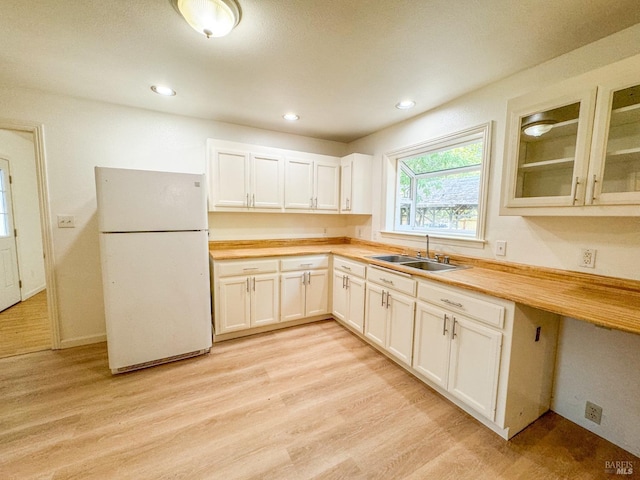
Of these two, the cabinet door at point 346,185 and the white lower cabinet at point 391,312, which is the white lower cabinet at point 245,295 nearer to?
the white lower cabinet at point 391,312

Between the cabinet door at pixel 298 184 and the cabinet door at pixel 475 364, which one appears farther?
the cabinet door at pixel 298 184

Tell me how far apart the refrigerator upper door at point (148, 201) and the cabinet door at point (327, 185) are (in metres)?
1.48

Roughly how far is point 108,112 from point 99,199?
1.13 m

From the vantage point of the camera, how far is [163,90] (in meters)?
2.25

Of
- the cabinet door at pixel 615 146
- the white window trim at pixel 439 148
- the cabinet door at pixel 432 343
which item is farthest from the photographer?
the white window trim at pixel 439 148

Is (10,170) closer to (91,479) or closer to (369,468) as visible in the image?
(91,479)

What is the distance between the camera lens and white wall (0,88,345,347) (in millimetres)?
2348

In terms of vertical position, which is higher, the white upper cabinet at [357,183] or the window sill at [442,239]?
the white upper cabinet at [357,183]

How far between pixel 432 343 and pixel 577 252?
1.09 meters

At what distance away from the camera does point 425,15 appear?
4.50ft

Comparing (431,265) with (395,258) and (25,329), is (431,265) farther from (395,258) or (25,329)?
(25,329)

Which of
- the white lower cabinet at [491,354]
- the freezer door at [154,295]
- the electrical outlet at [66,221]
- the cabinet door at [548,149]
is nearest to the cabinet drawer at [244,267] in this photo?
the freezer door at [154,295]

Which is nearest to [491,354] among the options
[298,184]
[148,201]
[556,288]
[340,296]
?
[556,288]

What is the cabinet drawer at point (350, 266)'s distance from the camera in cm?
261
